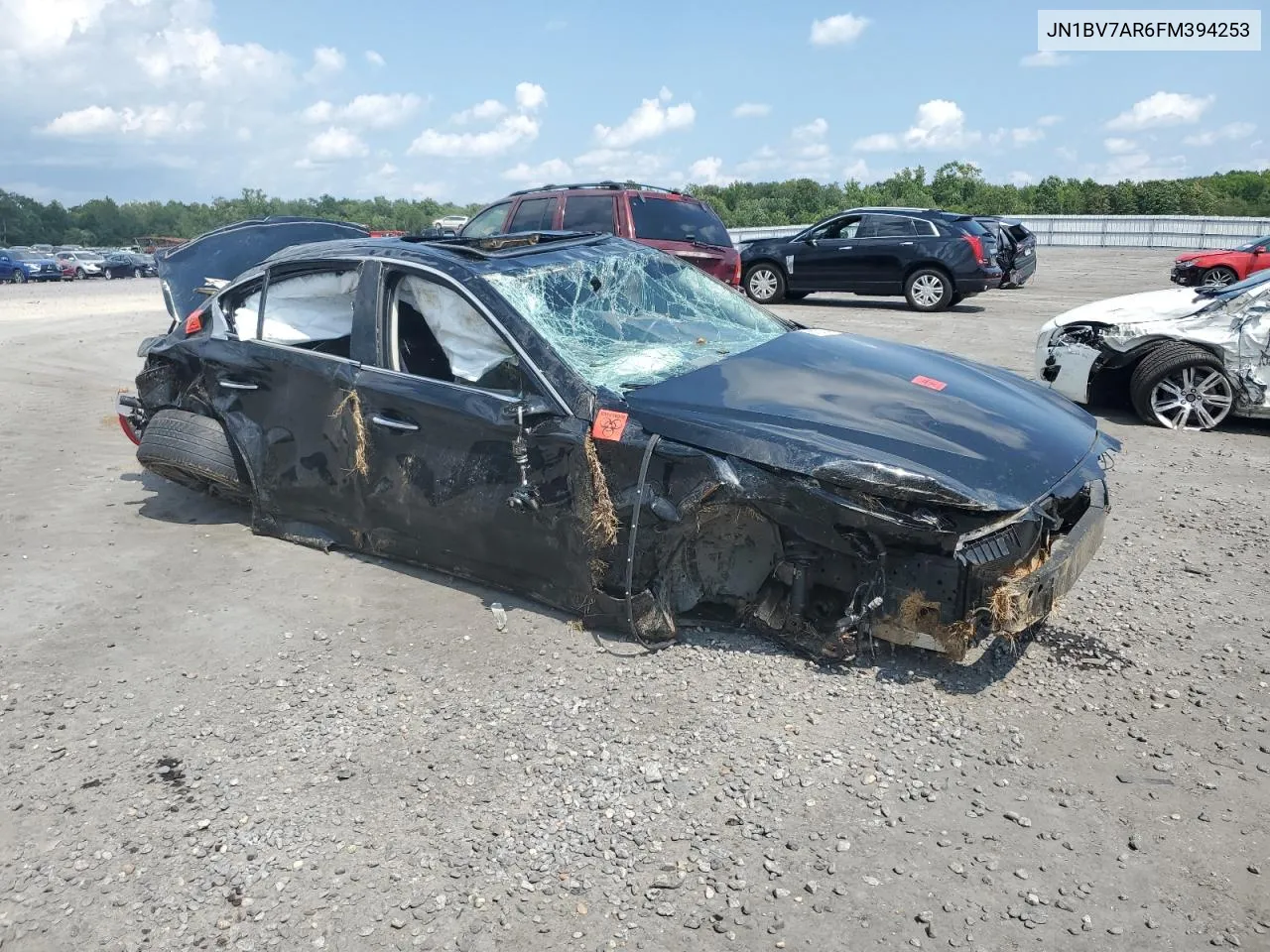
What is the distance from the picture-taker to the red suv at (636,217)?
1126 centimetres

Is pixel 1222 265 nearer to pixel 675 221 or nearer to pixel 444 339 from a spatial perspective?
pixel 675 221

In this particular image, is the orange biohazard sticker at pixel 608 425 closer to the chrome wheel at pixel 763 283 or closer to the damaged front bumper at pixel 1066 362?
the damaged front bumper at pixel 1066 362

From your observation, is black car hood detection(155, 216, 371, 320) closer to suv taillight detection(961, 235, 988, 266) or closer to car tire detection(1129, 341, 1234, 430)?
car tire detection(1129, 341, 1234, 430)

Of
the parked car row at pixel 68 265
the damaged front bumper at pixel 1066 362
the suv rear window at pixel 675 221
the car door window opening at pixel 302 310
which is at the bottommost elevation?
the damaged front bumper at pixel 1066 362

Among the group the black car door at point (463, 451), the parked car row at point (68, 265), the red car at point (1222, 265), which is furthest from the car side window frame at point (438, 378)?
the parked car row at point (68, 265)

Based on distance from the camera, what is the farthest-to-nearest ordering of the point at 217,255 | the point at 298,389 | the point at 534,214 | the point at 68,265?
the point at 68,265 < the point at 534,214 < the point at 217,255 < the point at 298,389

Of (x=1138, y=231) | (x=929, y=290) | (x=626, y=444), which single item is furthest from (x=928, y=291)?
(x=1138, y=231)

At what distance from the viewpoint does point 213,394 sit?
5094 millimetres

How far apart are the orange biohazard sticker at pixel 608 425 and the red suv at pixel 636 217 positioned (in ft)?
25.0

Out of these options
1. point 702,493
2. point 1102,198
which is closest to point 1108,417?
point 702,493

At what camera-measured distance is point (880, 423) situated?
11.8ft

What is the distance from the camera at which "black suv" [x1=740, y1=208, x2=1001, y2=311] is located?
14.7 m

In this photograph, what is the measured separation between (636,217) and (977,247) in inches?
244

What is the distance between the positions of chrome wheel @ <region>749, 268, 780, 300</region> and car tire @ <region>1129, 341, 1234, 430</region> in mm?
9176
